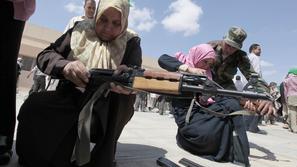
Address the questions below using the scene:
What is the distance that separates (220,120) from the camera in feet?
11.3

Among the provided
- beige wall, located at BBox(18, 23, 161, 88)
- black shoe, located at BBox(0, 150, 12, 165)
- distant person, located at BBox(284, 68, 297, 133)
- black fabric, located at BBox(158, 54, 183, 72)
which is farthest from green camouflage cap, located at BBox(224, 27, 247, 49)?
beige wall, located at BBox(18, 23, 161, 88)

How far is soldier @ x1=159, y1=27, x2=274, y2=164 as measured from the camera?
3303mm

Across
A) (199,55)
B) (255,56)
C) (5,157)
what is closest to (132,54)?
(5,157)

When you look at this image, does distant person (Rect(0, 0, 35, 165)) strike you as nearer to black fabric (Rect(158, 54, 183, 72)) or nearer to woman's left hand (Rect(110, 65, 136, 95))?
woman's left hand (Rect(110, 65, 136, 95))

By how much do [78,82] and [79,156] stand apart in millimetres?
444

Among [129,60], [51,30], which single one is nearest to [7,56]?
[129,60]

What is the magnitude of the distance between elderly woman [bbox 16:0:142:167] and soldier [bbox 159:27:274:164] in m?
1.20

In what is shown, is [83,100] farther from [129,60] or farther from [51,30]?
[51,30]

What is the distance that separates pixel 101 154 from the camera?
78.3 inches

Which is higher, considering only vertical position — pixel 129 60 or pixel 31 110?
pixel 129 60

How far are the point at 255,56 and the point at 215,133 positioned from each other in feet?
12.3

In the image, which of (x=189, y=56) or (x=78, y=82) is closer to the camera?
(x=78, y=82)

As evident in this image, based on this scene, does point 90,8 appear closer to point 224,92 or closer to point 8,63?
point 8,63

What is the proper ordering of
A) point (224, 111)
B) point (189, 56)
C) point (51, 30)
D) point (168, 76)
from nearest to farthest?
point (168, 76) < point (224, 111) < point (189, 56) < point (51, 30)
